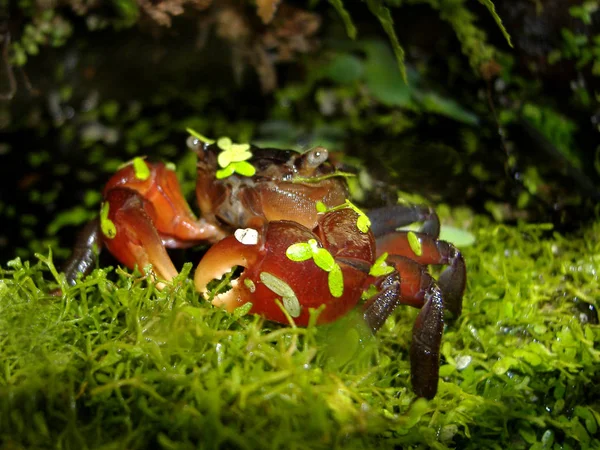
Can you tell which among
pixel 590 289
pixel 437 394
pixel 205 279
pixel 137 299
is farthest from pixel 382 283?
pixel 590 289

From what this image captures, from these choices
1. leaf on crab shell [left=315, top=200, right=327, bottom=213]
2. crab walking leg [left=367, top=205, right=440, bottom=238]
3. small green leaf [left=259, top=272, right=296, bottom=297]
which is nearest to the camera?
small green leaf [left=259, top=272, right=296, bottom=297]

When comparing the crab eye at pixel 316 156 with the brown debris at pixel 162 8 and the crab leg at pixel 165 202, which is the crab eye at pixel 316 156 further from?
the brown debris at pixel 162 8

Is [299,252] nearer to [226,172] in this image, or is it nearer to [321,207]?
[321,207]

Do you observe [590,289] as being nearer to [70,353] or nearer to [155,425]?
[155,425]

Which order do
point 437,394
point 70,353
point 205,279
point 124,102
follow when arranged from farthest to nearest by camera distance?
1. point 124,102
2. point 437,394
3. point 205,279
4. point 70,353

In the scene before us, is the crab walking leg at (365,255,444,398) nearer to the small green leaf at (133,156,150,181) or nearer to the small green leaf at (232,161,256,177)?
the small green leaf at (232,161,256,177)

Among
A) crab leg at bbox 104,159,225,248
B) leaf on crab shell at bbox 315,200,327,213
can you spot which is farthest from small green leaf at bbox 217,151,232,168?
leaf on crab shell at bbox 315,200,327,213

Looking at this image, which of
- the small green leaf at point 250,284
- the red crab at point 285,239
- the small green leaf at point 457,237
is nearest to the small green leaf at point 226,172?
the red crab at point 285,239
